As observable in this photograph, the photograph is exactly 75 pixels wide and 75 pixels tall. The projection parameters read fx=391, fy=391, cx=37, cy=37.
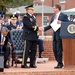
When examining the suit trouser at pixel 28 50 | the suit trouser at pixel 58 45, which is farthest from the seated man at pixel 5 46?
the suit trouser at pixel 58 45

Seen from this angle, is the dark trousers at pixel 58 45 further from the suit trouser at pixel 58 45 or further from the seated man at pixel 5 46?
the seated man at pixel 5 46

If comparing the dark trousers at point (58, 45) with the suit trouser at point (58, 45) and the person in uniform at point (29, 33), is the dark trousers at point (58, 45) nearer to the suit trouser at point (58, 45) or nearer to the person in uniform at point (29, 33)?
the suit trouser at point (58, 45)

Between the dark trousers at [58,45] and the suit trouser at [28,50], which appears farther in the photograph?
the suit trouser at [28,50]

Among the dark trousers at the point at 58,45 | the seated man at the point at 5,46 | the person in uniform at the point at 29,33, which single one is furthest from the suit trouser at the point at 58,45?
the seated man at the point at 5,46

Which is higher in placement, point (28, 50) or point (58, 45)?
point (58, 45)

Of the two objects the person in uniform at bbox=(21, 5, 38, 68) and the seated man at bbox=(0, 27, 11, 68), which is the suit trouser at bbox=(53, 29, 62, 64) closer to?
the person in uniform at bbox=(21, 5, 38, 68)

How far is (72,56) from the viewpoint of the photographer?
1062 cm

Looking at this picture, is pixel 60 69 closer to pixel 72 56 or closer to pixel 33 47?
pixel 72 56

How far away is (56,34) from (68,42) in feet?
1.50

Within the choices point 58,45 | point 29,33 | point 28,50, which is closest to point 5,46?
point 28,50

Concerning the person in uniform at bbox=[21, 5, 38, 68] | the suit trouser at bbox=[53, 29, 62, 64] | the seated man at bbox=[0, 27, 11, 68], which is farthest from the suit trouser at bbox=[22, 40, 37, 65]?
the suit trouser at bbox=[53, 29, 62, 64]

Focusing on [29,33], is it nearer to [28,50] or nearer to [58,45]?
[28,50]

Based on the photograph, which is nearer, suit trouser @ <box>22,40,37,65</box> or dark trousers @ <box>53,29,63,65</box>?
dark trousers @ <box>53,29,63,65</box>

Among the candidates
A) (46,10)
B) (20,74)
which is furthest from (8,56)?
(46,10)
